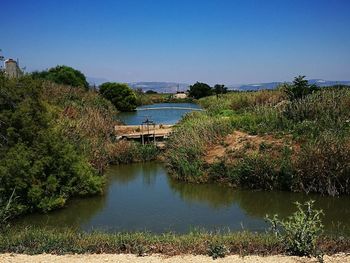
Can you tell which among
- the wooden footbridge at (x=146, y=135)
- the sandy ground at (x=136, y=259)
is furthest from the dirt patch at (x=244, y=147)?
the sandy ground at (x=136, y=259)

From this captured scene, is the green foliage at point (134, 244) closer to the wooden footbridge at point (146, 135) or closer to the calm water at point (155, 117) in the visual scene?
the wooden footbridge at point (146, 135)

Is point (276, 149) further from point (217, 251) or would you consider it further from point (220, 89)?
point (220, 89)

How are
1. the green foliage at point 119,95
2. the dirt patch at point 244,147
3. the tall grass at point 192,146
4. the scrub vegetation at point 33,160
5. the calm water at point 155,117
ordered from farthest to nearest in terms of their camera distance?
1. the green foliage at point 119,95
2. the calm water at point 155,117
3. the tall grass at point 192,146
4. the dirt patch at point 244,147
5. the scrub vegetation at point 33,160

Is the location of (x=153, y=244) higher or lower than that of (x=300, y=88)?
lower

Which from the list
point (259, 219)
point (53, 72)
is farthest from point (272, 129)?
point (53, 72)

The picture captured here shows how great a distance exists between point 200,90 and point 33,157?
61.3 metres

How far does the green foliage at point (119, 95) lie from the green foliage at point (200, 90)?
887 inches

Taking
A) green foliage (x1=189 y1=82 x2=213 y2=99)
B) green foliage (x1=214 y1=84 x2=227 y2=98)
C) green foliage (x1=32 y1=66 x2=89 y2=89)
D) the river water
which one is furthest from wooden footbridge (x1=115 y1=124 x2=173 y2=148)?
green foliage (x1=189 y1=82 x2=213 y2=99)

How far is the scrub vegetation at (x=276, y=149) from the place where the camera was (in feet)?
46.0

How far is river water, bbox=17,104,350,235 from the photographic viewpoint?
11.5 m

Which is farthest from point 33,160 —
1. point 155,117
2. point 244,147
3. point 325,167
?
point 155,117

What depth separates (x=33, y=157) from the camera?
41.9 ft

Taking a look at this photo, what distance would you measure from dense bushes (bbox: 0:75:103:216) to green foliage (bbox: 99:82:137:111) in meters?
36.6

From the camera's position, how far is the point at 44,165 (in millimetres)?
12867
